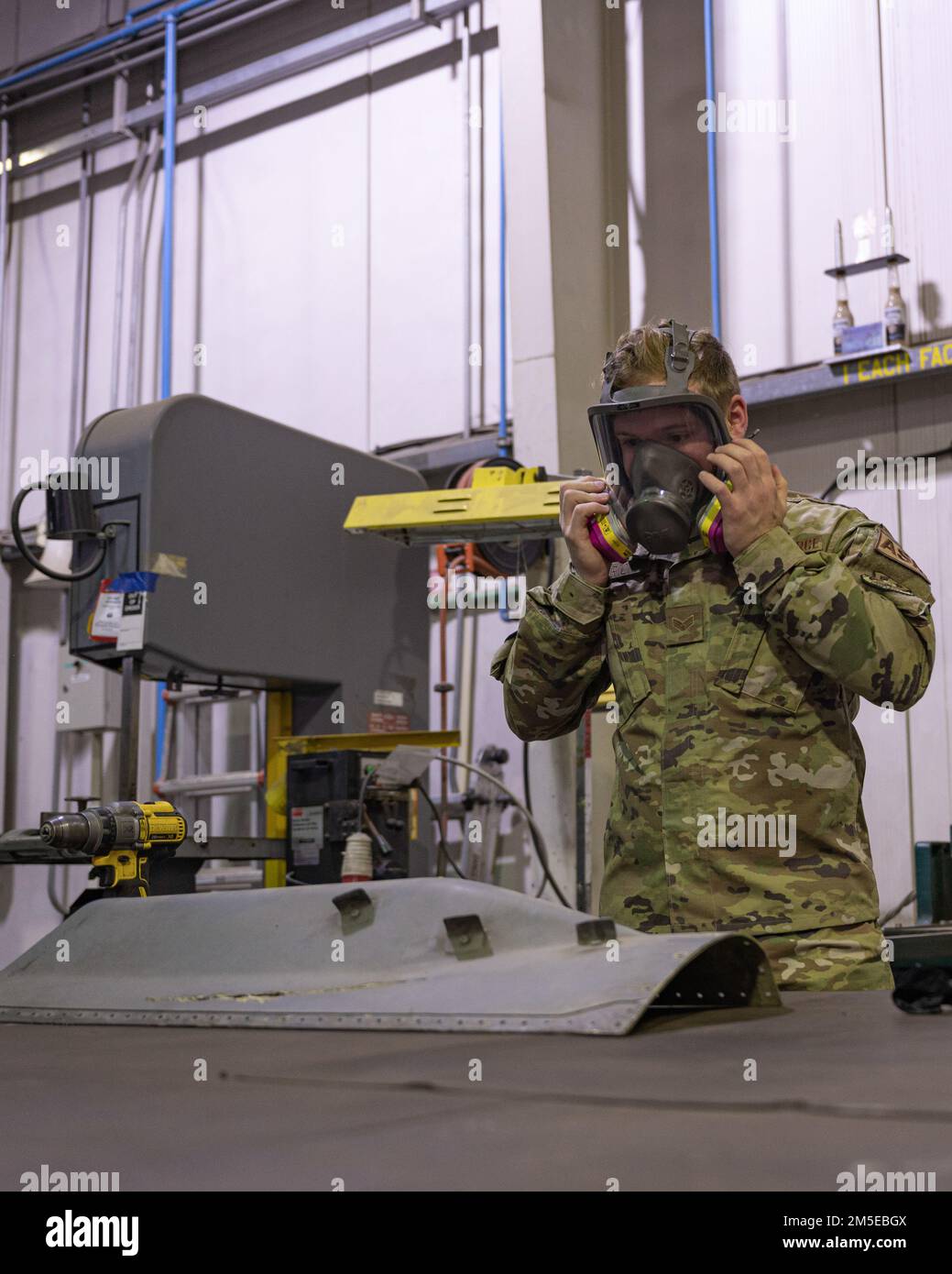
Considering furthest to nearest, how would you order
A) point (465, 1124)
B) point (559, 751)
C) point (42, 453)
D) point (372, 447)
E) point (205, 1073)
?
point (42, 453), point (372, 447), point (559, 751), point (205, 1073), point (465, 1124)

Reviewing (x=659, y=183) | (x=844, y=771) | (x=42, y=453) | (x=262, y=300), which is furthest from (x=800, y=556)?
(x=42, y=453)

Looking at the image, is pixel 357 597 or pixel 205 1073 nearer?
pixel 205 1073

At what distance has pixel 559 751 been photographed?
3559 mm

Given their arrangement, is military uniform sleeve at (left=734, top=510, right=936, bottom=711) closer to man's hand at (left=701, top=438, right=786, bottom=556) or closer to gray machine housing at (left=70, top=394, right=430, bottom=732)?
man's hand at (left=701, top=438, right=786, bottom=556)

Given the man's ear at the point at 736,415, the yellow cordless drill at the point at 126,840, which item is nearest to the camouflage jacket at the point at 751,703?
the man's ear at the point at 736,415

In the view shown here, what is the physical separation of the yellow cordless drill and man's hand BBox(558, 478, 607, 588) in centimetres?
78

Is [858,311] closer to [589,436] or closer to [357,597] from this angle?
→ [589,436]

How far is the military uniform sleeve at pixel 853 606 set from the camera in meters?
1.54

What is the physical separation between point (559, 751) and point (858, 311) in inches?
60.9

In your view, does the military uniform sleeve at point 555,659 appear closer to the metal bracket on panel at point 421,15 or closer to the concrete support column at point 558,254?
the concrete support column at point 558,254

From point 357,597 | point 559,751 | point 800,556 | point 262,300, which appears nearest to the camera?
point 800,556

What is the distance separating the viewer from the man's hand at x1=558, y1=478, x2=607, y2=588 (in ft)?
5.81

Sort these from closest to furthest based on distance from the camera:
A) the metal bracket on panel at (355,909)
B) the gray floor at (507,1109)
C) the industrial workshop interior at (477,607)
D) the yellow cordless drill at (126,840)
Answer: the gray floor at (507,1109)
the industrial workshop interior at (477,607)
the metal bracket on panel at (355,909)
the yellow cordless drill at (126,840)

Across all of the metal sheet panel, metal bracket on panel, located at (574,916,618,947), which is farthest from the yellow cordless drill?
metal bracket on panel, located at (574,916,618,947)
